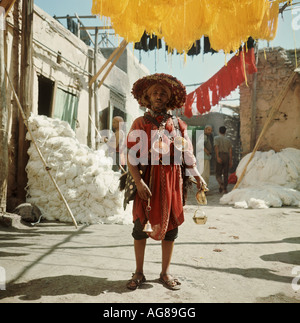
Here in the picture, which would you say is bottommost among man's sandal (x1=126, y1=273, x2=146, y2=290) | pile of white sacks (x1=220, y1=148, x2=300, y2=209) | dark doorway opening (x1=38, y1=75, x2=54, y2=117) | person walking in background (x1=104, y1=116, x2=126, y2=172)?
man's sandal (x1=126, y1=273, x2=146, y2=290)

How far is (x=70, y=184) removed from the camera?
17.0 ft

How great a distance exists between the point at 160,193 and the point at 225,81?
6977 millimetres

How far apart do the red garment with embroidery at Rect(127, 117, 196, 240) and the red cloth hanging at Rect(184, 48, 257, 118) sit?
6565 mm

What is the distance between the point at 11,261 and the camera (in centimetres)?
292

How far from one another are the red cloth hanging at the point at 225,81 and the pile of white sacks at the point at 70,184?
15.3 ft

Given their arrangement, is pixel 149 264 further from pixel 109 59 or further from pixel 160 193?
pixel 109 59

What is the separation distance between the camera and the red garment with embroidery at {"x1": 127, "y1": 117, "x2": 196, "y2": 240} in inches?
90.6

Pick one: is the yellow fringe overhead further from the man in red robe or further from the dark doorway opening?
the dark doorway opening

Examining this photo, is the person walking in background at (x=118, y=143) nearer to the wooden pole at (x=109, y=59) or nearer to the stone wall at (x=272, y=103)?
the wooden pole at (x=109, y=59)

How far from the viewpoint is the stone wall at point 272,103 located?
8.54 metres

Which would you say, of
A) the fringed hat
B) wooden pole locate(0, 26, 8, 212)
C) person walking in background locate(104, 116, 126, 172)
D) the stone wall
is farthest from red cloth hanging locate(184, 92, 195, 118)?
the fringed hat

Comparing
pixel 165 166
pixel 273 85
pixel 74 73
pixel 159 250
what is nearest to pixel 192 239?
pixel 159 250

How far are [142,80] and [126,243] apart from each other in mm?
2120

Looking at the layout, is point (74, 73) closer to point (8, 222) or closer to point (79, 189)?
point (79, 189)
